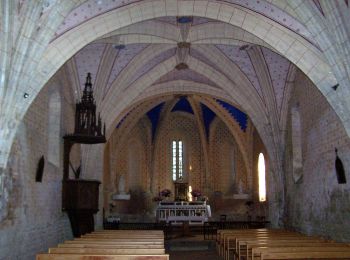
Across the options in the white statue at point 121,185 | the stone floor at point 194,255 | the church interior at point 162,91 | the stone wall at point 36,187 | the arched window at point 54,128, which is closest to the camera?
the church interior at point 162,91

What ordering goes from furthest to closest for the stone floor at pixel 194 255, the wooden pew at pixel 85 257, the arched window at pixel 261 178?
the arched window at pixel 261 178 < the stone floor at pixel 194 255 < the wooden pew at pixel 85 257

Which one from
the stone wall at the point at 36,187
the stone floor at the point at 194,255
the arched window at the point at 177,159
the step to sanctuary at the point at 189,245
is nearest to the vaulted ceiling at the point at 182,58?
the stone wall at the point at 36,187

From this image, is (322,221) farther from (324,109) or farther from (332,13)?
(332,13)

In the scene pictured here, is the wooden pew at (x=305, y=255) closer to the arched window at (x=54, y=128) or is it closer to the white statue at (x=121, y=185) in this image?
the arched window at (x=54, y=128)

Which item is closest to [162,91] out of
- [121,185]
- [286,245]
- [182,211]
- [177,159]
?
[182,211]

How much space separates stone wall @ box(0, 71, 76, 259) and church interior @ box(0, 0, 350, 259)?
41mm

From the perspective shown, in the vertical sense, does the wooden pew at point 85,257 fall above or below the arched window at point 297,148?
below

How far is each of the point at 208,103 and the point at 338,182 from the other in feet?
39.5

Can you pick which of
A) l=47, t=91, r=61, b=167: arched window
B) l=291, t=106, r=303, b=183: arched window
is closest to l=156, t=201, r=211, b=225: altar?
l=291, t=106, r=303, b=183: arched window

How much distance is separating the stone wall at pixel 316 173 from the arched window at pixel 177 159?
10225 mm

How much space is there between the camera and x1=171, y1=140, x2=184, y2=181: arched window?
24594 millimetres

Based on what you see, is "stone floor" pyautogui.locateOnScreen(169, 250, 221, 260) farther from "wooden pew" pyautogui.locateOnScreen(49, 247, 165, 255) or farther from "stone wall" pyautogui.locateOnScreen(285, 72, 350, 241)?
"wooden pew" pyautogui.locateOnScreen(49, 247, 165, 255)

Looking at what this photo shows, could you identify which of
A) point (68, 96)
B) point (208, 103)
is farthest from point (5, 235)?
point (208, 103)

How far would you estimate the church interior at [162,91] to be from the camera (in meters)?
8.18
